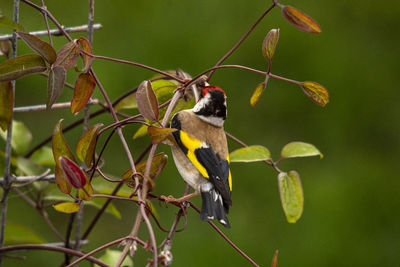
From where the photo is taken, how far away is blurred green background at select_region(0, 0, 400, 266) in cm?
351

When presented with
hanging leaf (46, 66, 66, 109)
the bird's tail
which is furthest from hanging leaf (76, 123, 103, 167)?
the bird's tail

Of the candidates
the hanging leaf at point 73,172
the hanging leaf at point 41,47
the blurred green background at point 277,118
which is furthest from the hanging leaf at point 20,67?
the blurred green background at point 277,118

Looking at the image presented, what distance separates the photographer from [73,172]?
108 cm

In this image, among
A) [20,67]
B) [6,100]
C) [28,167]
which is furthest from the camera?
[28,167]

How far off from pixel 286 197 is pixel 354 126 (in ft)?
8.76

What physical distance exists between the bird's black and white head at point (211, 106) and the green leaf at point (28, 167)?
53 cm

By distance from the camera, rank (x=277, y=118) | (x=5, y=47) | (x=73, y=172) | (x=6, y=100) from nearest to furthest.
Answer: (x=73, y=172)
(x=6, y=100)
(x=5, y=47)
(x=277, y=118)

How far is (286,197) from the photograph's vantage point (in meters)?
1.57

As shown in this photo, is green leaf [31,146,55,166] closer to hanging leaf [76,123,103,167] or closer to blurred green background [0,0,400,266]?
hanging leaf [76,123,103,167]

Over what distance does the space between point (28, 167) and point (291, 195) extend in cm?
84

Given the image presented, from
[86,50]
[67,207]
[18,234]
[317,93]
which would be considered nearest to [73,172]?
[67,207]

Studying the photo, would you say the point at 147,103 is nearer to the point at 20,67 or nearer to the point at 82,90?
the point at 82,90

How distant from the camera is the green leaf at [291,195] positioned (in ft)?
5.08

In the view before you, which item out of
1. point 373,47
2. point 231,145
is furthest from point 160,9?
point 373,47
